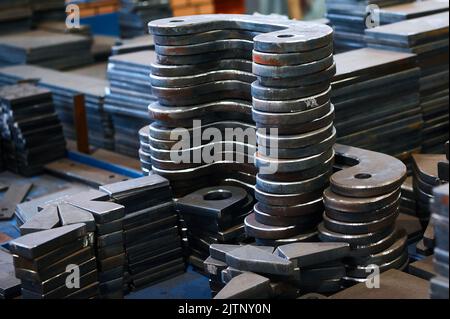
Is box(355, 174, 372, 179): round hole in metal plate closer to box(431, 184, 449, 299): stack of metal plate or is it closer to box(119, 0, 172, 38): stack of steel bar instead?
box(431, 184, 449, 299): stack of metal plate

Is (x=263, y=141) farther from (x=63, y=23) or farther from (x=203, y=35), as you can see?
(x=63, y=23)

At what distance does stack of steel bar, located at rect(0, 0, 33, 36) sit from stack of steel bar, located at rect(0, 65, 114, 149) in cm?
203

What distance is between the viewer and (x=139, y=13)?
10.4m

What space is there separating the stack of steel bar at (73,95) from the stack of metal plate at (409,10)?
2.64 m

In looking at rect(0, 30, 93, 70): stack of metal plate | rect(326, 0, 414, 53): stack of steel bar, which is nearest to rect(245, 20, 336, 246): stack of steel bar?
rect(326, 0, 414, 53): stack of steel bar

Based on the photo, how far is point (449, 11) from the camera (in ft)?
24.2

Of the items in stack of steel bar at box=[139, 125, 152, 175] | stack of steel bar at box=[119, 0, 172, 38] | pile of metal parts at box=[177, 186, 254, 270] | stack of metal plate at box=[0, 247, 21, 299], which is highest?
stack of steel bar at box=[119, 0, 172, 38]

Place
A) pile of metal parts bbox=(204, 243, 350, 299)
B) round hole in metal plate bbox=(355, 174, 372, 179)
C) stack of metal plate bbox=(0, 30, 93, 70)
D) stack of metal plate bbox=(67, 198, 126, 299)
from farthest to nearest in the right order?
stack of metal plate bbox=(0, 30, 93, 70) → stack of metal plate bbox=(67, 198, 126, 299) → round hole in metal plate bbox=(355, 174, 372, 179) → pile of metal parts bbox=(204, 243, 350, 299)

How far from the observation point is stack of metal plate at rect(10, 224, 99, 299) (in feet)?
14.8

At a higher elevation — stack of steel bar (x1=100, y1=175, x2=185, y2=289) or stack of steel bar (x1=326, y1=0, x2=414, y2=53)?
stack of steel bar (x1=326, y1=0, x2=414, y2=53)

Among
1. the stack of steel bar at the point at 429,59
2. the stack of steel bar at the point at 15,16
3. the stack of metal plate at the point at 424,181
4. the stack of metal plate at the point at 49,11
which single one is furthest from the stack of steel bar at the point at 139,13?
the stack of metal plate at the point at 424,181

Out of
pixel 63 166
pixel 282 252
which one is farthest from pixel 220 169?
pixel 63 166

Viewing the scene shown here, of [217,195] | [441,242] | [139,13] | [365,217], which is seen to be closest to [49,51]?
[139,13]

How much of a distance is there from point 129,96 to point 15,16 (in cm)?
402
